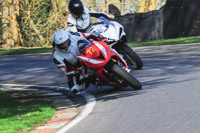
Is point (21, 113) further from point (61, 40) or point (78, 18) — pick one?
point (78, 18)

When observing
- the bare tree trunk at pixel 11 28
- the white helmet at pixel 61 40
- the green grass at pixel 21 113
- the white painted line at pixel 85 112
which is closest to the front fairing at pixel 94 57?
the white helmet at pixel 61 40

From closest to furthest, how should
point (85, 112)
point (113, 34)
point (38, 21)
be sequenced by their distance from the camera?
point (85, 112) → point (113, 34) → point (38, 21)

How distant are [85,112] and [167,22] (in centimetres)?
1452

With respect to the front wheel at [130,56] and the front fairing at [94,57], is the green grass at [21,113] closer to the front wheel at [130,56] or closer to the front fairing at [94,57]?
the front fairing at [94,57]

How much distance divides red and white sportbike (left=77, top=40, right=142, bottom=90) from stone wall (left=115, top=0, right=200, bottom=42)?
12.0m

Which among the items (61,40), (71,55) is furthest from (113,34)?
(61,40)

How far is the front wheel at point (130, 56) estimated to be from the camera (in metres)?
10.5

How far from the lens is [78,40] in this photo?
8.19 meters

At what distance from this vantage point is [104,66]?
8094mm

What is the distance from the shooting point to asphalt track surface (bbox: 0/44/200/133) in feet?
18.4

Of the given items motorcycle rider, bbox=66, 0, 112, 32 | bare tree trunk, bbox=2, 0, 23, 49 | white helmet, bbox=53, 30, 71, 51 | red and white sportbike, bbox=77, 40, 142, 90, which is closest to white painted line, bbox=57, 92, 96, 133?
red and white sportbike, bbox=77, 40, 142, 90

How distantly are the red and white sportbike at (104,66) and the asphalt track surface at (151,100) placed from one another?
0.27m

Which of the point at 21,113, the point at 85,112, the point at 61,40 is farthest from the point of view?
the point at 61,40

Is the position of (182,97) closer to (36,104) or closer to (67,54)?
(67,54)
